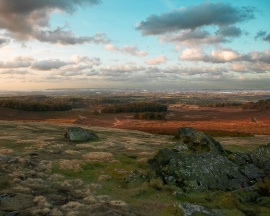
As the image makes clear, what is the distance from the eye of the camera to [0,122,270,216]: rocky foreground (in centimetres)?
2236

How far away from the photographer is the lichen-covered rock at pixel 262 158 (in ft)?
112

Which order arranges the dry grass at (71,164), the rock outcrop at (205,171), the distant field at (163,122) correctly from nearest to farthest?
the rock outcrop at (205,171), the dry grass at (71,164), the distant field at (163,122)

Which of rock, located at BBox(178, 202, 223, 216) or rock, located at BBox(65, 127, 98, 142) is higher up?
rock, located at BBox(65, 127, 98, 142)

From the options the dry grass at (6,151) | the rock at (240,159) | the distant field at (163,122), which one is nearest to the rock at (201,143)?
the rock at (240,159)

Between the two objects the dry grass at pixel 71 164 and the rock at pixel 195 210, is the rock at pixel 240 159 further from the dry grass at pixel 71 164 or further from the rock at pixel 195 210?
the dry grass at pixel 71 164

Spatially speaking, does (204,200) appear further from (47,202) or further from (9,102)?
(9,102)

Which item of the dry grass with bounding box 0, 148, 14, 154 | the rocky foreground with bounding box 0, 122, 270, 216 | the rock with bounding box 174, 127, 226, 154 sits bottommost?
the rocky foreground with bounding box 0, 122, 270, 216

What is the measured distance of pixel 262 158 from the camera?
3522 cm

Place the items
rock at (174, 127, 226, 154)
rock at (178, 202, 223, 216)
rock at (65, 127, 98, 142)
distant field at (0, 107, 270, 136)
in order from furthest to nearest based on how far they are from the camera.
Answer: distant field at (0, 107, 270, 136)
rock at (65, 127, 98, 142)
rock at (174, 127, 226, 154)
rock at (178, 202, 223, 216)

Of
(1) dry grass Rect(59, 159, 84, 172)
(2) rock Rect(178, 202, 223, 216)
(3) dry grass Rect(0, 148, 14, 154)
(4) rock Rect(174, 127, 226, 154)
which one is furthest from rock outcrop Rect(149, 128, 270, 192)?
(3) dry grass Rect(0, 148, 14, 154)

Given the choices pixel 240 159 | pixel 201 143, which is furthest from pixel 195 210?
pixel 201 143

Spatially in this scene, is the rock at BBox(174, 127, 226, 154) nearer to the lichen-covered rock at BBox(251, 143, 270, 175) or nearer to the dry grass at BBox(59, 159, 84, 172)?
the lichen-covered rock at BBox(251, 143, 270, 175)

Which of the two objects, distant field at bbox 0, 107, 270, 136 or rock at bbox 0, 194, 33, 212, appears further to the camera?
distant field at bbox 0, 107, 270, 136

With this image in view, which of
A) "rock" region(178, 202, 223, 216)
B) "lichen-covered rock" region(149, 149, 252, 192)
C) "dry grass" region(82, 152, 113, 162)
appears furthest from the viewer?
"dry grass" region(82, 152, 113, 162)
